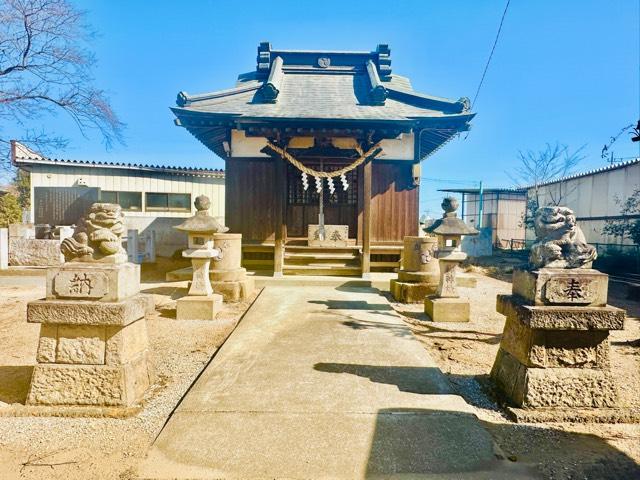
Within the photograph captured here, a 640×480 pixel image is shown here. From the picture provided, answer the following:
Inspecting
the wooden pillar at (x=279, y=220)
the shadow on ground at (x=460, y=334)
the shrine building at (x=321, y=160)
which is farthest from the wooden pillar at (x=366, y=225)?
the shadow on ground at (x=460, y=334)

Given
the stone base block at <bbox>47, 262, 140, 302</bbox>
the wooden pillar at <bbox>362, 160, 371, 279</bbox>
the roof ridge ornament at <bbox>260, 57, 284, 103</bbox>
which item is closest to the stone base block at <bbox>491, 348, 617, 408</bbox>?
the stone base block at <bbox>47, 262, 140, 302</bbox>

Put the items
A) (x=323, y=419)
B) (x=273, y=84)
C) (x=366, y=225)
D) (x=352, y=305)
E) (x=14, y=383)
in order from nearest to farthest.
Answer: (x=323, y=419) < (x=14, y=383) < (x=352, y=305) < (x=366, y=225) < (x=273, y=84)

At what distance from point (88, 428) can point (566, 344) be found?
4.30 metres

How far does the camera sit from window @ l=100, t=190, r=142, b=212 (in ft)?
50.1

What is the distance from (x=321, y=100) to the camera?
1017 centimetres

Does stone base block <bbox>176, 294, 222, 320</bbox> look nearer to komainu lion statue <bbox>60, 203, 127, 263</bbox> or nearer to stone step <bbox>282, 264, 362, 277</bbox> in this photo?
komainu lion statue <bbox>60, 203, 127, 263</bbox>

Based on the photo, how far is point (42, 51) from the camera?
9.70m

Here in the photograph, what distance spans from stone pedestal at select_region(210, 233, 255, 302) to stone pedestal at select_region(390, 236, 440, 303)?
3.59 metres

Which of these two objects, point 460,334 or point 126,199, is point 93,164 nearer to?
point 126,199

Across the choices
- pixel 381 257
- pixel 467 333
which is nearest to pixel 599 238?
pixel 381 257

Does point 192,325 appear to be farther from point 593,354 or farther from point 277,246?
point 593,354

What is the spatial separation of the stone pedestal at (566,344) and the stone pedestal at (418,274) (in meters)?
4.05

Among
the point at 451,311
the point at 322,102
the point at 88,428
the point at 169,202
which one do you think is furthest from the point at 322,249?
the point at 169,202

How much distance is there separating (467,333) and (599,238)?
13.3 meters
